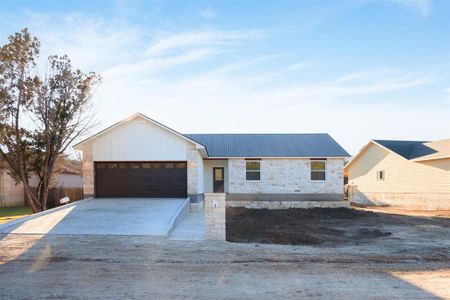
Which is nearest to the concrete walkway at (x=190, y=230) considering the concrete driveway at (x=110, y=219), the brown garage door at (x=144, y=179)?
the concrete driveway at (x=110, y=219)

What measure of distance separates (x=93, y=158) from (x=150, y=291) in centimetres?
1520

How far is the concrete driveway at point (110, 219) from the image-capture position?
12.8 meters

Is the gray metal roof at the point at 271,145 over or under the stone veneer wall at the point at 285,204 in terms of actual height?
over

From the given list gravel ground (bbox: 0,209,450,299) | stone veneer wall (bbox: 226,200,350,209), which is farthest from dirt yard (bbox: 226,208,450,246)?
gravel ground (bbox: 0,209,450,299)

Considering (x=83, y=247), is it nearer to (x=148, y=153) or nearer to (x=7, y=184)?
(x=148, y=153)

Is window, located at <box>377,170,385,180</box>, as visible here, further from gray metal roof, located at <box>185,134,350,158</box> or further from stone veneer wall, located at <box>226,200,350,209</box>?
stone veneer wall, located at <box>226,200,350,209</box>

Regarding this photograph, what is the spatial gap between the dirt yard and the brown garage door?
368 cm

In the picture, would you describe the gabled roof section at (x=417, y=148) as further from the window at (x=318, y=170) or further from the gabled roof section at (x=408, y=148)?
the window at (x=318, y=170)

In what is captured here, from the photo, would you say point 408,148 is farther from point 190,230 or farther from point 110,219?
point 110,219

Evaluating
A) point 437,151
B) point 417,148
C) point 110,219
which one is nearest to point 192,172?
point 110,219

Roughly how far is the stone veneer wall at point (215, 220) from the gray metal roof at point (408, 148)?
2066 cm

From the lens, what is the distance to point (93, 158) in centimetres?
2069

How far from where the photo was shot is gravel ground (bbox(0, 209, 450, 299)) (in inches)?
268

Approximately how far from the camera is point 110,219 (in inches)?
588
